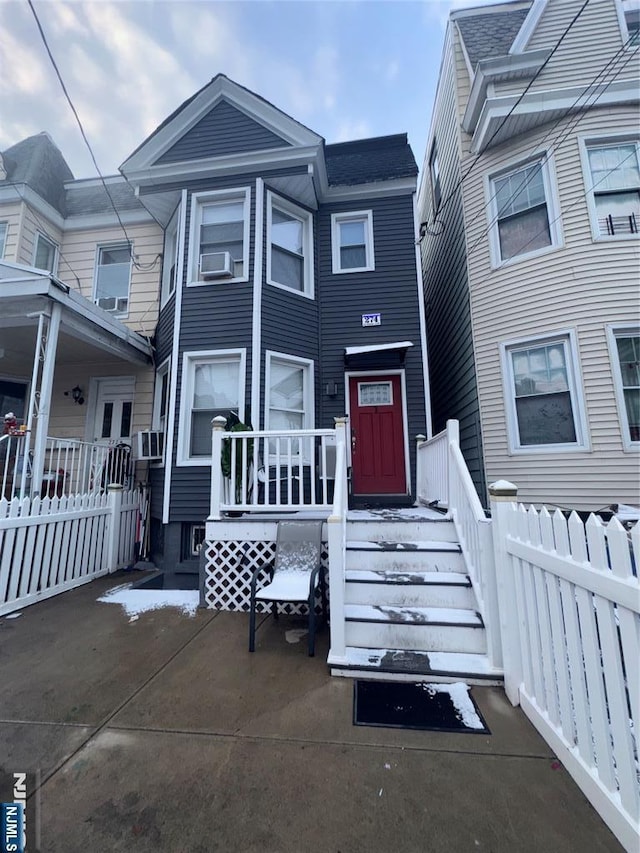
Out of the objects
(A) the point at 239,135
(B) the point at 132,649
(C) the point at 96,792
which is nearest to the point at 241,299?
(A) the point at 239,135

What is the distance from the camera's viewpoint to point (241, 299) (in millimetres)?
6141

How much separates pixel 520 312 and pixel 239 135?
5.69m

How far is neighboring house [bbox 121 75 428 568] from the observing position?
19.6 feet

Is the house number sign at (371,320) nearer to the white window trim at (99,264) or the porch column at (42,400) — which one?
the porch column at (42,400)

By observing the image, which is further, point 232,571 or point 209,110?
point 209,110

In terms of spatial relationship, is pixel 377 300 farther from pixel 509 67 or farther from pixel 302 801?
pixel 302 801

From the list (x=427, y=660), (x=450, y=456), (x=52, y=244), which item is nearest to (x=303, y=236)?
(x=450, y=456)

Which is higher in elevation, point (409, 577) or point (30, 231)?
point (30, 231)

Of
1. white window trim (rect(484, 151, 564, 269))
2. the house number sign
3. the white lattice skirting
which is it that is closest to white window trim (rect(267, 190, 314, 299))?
the house number sign

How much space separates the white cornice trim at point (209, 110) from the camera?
6254mm

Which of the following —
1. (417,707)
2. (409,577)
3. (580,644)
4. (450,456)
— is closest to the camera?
(580,644)

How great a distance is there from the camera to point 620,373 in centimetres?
484

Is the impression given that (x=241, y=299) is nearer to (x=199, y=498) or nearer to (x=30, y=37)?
(x=199, y=498)

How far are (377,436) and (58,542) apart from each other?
488 centimetres
